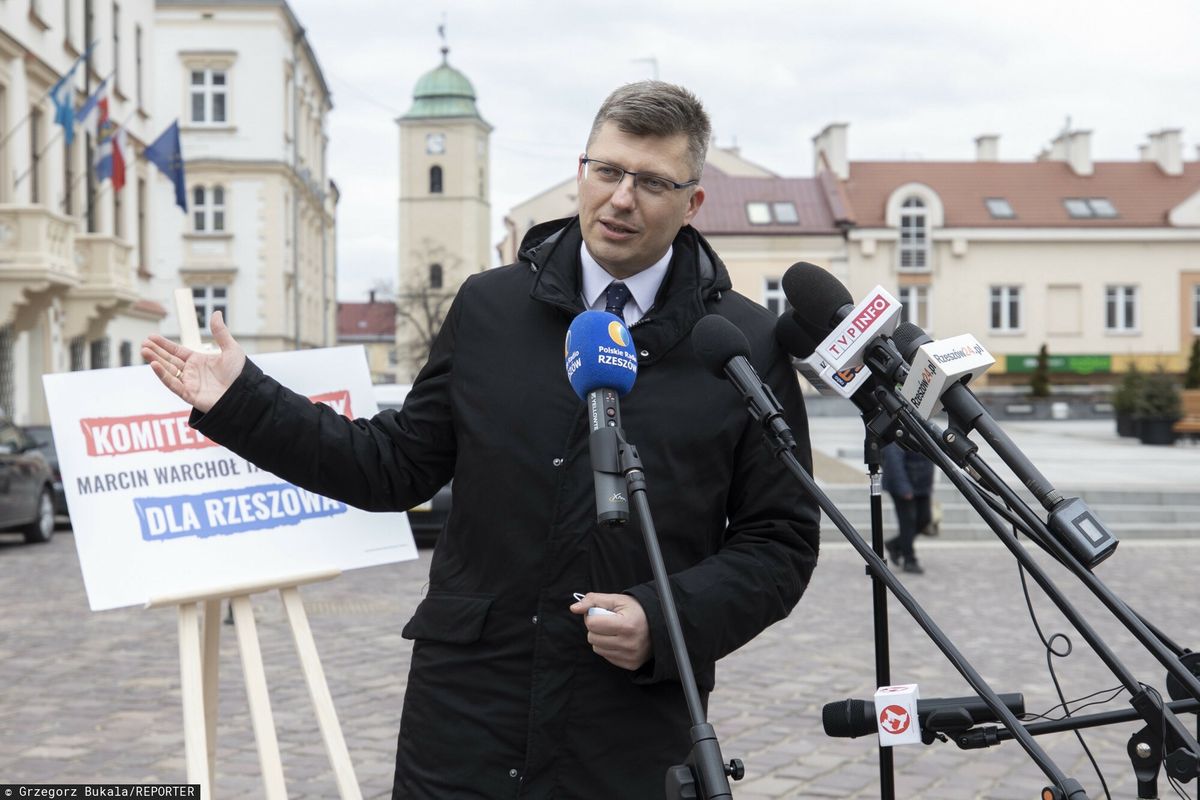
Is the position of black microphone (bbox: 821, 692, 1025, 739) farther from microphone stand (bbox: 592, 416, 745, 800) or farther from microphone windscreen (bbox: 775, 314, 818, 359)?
microphone windscreen (bbox: 775, 314, 818, 359)

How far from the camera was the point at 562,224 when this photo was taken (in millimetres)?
3137

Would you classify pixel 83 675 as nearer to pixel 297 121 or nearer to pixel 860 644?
pixel 860 644

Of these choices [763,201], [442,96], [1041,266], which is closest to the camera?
[1041,266]

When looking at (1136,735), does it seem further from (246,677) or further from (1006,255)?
(1006,255)

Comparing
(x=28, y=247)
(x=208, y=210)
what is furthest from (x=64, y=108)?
(x=208, y=210)

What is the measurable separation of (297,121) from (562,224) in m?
54.5

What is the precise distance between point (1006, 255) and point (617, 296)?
56860 mm

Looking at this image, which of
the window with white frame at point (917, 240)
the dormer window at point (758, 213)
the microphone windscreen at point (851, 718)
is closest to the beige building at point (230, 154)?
the dormer window at point (758, 213)

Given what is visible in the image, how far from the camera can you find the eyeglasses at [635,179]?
2.78m

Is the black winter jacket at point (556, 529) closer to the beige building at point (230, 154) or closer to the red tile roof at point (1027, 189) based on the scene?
the beige building at point (230, 154)

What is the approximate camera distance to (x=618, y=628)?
8.30 ft

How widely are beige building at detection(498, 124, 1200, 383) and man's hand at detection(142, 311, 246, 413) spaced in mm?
53516

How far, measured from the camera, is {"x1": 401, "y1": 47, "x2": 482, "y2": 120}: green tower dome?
103000 millimetres

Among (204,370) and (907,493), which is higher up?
(204,370)
